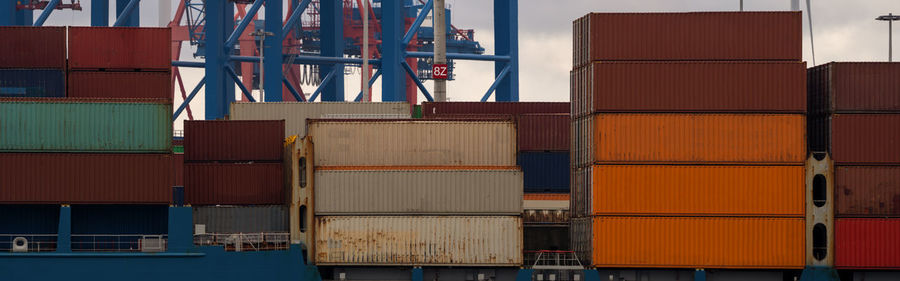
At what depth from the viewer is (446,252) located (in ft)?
149

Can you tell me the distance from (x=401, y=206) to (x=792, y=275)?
517 inches

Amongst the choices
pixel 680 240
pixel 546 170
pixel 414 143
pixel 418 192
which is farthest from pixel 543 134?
pixel 680 240

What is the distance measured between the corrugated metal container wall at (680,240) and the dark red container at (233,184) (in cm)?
1086

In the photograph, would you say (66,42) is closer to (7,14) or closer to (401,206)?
(401,206)

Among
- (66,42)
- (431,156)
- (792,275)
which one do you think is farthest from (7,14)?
(792,275)

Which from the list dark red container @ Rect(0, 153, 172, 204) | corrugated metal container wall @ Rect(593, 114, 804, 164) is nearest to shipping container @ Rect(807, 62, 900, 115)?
corrugated metal container wall @ Rect(593, 114, 804, 164)

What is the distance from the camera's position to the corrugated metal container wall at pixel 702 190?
4562cm

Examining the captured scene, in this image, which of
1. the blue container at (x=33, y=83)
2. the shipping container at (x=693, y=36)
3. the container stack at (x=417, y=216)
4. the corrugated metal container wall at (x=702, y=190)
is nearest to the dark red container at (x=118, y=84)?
the blue container at (x=33, y=83)

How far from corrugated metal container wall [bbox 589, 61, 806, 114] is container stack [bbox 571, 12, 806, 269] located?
3cm

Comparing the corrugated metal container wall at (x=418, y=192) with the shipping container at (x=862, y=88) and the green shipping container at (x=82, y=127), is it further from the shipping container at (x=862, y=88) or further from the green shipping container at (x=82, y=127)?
the shipping container at (x=862, y=88)

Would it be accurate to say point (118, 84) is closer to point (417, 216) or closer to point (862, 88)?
point (417, 216)

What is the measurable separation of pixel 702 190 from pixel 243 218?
50.0 feet

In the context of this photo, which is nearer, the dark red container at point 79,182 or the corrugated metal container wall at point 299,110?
the dark red container at point 79,182

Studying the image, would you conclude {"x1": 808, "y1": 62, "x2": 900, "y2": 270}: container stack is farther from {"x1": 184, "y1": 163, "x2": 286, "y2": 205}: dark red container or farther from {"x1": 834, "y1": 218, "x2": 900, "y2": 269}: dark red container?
{"x1": 184, "y1": 163, "x2": 286, "y2": 205}: dark red container
